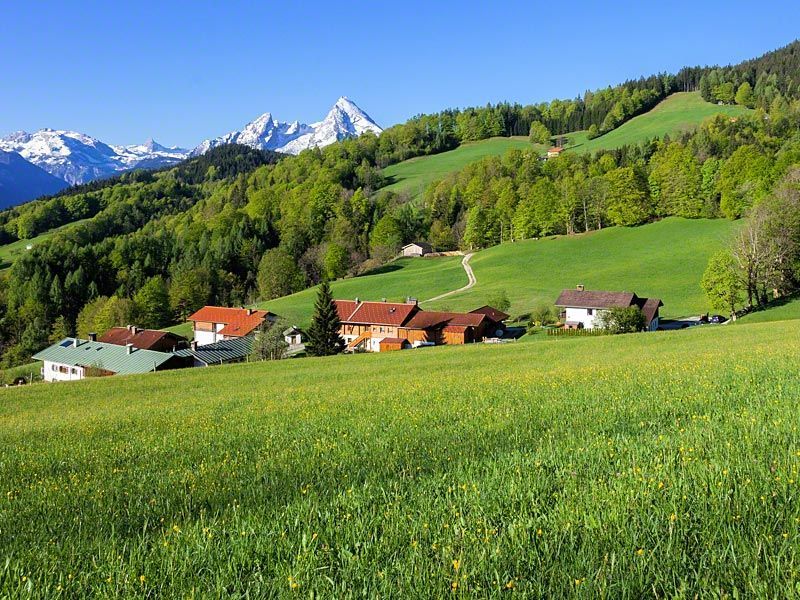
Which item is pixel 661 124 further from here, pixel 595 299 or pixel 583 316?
pixel 583 316

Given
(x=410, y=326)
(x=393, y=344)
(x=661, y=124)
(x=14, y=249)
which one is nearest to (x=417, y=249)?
(x=410, y=326)

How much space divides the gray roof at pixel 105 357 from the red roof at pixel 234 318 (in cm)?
1790

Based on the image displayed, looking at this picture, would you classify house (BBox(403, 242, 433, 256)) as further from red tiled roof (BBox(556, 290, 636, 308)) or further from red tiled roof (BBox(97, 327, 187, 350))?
Result: red tiled roof (BBox(97, 327, 187, 350))

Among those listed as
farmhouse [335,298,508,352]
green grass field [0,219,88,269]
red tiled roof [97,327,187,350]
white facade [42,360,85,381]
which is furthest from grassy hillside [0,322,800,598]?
green grass field [0,219,88,269]

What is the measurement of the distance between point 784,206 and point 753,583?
3022 inches

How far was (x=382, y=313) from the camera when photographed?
7888 cm

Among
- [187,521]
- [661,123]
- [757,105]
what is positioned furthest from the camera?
[661,123]

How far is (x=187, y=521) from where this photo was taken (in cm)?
518

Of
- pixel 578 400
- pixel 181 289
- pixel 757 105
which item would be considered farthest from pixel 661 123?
pixel 578 400

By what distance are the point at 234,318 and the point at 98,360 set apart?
23.5 metres

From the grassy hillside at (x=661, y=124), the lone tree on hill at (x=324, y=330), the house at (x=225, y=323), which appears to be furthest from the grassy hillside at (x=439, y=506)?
the grassy hillside at (x=661, y=124)

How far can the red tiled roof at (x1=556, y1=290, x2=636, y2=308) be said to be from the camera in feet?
226

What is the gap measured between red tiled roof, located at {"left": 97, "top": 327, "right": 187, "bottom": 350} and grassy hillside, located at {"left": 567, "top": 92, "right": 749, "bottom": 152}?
14134 centimetres

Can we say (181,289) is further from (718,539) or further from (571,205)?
(718,539)
